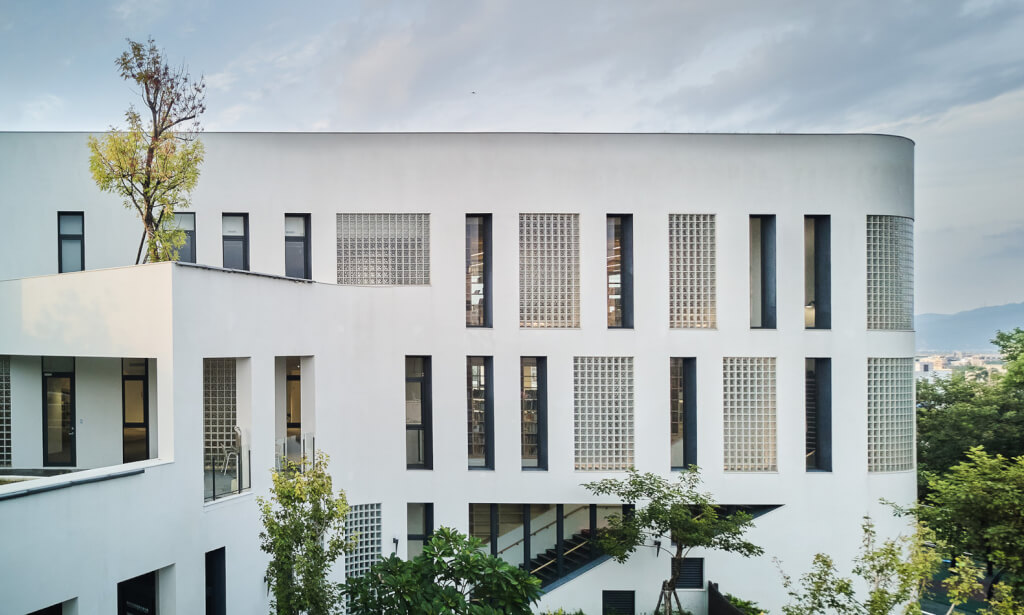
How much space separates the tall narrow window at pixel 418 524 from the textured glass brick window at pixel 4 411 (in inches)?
353

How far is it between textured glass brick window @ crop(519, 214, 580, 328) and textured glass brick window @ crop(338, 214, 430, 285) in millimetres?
2582

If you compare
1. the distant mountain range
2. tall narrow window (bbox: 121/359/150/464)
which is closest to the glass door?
tall narrow window (bbox: 121/359/150/464)

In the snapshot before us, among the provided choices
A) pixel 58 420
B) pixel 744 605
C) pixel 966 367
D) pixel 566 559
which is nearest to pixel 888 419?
pixel 744 605

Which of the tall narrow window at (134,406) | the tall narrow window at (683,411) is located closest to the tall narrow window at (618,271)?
the tall narrow window at (683,411)

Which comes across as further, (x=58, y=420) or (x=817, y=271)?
(x=817, y=271)

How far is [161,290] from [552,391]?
8.37 m

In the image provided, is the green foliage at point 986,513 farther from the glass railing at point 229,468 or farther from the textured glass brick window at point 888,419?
the glass railing at point 229,468

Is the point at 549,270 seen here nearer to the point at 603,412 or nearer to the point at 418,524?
the point at 603,412

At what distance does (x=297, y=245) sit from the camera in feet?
38.0

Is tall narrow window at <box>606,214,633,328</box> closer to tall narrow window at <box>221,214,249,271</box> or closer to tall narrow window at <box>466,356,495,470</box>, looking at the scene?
tall narrow window at <box>466,356,495,470</box>

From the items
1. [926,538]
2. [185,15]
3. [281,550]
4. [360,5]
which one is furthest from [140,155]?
[926,538]

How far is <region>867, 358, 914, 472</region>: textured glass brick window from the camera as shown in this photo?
37.7ft

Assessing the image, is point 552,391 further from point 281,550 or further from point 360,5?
point 360,5

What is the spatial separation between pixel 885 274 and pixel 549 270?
8.77 m
